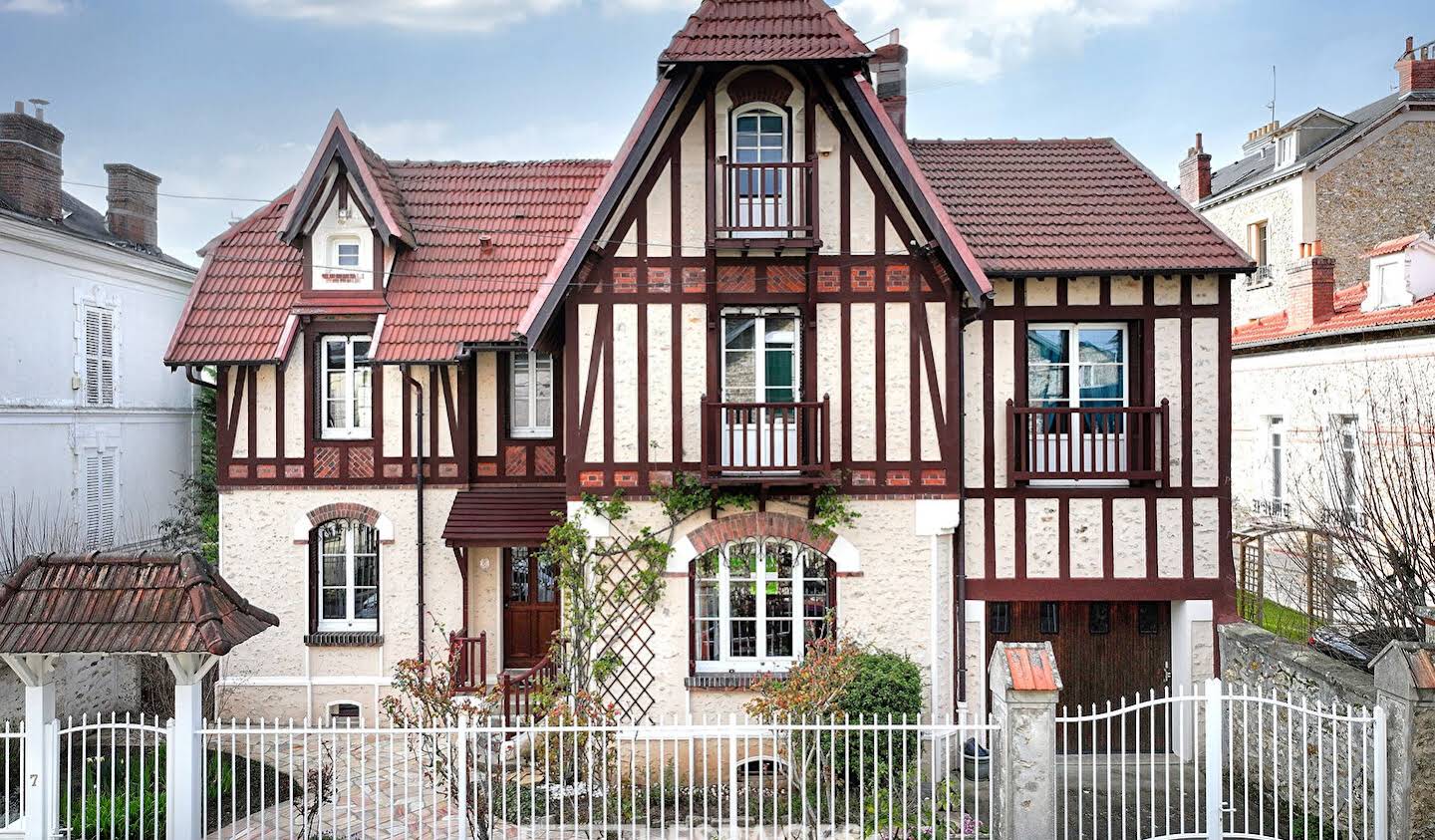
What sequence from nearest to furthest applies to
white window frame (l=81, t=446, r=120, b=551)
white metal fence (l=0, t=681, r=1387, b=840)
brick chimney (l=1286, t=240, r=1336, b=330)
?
white metal fence (l=0, t=681, r=1387, b=840), white window frame (l=81, t=446, r=120, b=551), brick chimney (l=1286, t=240, r=1336, b=330)

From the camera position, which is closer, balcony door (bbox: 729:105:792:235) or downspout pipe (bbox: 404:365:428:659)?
balcony door (bbox: 729:105:792:235)

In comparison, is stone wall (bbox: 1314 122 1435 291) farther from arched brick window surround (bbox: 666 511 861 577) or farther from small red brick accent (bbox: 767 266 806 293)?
arched brick window surround (bbox: 666 511 861 577)

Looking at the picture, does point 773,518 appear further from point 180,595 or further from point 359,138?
point 359,138

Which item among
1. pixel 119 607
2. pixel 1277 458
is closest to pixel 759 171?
pixel 119 607

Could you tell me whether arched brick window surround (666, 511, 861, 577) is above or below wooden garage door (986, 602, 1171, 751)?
above

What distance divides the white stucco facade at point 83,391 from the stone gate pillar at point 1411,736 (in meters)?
18.0

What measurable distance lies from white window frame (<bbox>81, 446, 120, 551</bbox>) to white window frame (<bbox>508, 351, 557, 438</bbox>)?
8.62 m

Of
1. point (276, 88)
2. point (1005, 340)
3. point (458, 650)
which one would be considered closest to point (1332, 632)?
point (1005, 340)

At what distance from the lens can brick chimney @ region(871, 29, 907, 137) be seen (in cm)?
1398

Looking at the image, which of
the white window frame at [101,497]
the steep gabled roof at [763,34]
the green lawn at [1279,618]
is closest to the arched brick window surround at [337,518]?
the white window frame at [101,497]

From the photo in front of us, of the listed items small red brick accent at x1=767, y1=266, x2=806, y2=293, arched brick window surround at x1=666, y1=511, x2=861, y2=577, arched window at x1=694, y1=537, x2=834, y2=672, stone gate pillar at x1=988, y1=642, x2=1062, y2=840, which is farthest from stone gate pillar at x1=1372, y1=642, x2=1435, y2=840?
small red brick accent at x1=767, y1=266, x2=806, y2=293

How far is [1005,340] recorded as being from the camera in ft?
41.0

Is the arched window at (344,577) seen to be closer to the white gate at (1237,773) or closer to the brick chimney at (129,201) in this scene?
the white gate at (1237,773)

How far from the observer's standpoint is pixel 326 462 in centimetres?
1396
